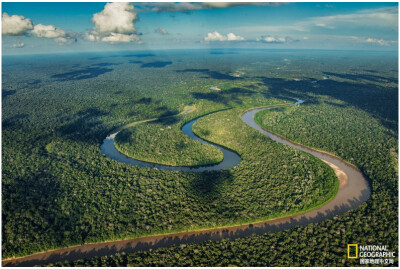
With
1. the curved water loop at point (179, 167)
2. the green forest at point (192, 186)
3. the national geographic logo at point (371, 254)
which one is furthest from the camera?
the curved water loop at point (179, 167)

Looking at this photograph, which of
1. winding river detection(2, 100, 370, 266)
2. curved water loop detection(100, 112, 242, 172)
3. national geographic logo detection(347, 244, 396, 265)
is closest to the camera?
national geographic logo detection(347, 244, 396, 265)

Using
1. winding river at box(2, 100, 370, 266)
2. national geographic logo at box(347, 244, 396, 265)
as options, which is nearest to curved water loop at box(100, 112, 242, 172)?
winding river at box(2, 100, 370, 266)

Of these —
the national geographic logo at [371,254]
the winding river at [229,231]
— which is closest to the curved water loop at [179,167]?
the winding river at [229,231]

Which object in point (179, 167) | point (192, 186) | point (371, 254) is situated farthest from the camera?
point (179, 167)

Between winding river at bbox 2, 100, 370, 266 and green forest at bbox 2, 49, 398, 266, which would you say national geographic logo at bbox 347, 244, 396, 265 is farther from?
winding river at bbox 2, 100, 370, 266

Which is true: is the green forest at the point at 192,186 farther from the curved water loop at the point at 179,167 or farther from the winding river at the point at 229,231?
the curved water loop at the point at 179,167

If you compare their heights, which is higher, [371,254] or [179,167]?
[179,167]

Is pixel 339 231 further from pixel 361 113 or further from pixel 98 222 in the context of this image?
pixel 361 113

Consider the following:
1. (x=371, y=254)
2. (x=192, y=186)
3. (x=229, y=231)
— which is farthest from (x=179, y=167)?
(x=371, y=254)

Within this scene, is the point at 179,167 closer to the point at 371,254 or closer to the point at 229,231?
the point at 229,231
